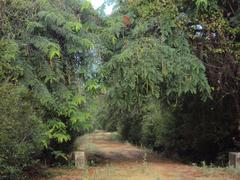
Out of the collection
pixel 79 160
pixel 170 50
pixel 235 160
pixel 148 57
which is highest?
pixel 170 50

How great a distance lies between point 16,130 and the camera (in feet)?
29.9

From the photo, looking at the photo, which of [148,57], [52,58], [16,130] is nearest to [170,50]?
[148,57]

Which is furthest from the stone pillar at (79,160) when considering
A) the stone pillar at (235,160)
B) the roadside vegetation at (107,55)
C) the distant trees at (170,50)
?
the stone pillar at (235,160)

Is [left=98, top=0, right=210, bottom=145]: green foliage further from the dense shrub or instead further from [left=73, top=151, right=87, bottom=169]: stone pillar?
the dense shrub

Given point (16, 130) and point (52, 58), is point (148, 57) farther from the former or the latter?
point (16, 130)

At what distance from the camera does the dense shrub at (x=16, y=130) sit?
8.61 m

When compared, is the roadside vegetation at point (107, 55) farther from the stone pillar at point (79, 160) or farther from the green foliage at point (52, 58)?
the stone pillar at point (79, 160)

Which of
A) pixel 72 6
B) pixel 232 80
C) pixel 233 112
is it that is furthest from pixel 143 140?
pixel 72 6

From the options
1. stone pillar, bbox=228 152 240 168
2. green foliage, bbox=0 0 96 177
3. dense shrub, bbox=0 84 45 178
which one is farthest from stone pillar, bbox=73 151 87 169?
stone pillar, bbox=228 152 240 168

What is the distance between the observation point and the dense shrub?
8.61 metres

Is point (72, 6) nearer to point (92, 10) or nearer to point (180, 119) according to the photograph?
point (92, 10)

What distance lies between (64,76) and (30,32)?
174 centimetres

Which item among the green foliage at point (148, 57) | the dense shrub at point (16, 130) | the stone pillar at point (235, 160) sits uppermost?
the green foliage at point (148, 57)

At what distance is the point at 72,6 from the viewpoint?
14.0 meters
